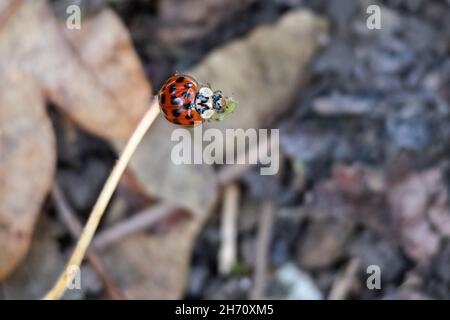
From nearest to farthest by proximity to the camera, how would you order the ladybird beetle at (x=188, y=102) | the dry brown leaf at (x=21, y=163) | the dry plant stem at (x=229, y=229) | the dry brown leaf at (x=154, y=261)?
the ladybird beetle at (x=188, y=102)
the dry brown leaf at (x=21, y=163)
the dry brown leaf at (x=154, y=261)
the dry plant stem at (x=229, y=229)

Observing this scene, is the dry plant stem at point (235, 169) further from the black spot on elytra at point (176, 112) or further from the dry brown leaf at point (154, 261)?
the black spot on elytra at point (176, 112)

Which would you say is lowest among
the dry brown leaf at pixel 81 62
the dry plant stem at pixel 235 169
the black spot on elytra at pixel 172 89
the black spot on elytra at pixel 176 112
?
the dry plant stem at pixel 235 169

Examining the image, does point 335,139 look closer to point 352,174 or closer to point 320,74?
point 352,174

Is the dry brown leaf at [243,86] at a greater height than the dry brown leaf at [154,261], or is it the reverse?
the dry brown leaf at [243,86]

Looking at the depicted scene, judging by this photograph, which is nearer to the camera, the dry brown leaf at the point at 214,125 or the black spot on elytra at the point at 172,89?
the black spot on elytra at the point at 172,89

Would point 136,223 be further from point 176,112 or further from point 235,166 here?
point 176,112

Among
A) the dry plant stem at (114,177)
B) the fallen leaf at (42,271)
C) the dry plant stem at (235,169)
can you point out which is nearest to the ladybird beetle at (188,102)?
the dry plant stem at (114,177)

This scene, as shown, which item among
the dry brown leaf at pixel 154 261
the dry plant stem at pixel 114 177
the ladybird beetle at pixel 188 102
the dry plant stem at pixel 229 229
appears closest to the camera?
the dry plant stem at pixel 114 177

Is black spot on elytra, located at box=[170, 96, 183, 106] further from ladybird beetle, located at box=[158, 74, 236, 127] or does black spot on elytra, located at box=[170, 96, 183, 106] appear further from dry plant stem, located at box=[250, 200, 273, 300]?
dry plant stem, located at box=[250, 200, 273, 300]
